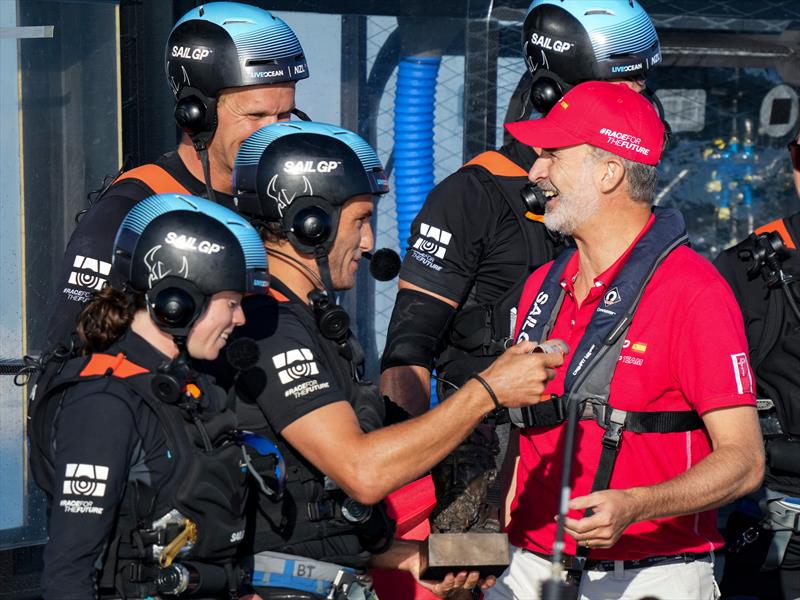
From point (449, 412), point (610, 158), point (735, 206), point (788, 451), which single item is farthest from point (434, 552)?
point (735, 206)

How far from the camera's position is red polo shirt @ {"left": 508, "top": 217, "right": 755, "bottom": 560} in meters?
3.67

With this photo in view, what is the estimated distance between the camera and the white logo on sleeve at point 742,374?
365cm

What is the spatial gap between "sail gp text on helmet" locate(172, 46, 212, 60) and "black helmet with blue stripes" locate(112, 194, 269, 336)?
1138 millimetres

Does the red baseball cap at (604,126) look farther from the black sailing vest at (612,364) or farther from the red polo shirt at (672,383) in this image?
the red polo shirt at (672,383)

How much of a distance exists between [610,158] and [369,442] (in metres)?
1.23

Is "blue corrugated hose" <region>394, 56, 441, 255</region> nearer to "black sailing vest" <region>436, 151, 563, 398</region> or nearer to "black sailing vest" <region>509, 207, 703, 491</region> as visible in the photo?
"black sailing vest" <region>436, 151, 563, 398</region>

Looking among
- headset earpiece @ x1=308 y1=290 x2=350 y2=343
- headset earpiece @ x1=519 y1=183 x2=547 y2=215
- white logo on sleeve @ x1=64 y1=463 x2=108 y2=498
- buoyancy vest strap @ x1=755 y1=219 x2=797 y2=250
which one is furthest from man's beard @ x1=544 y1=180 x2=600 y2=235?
white logo on sleeve @ x1=64 y1=463 x2=108 y2=498

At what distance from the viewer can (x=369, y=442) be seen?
342cm

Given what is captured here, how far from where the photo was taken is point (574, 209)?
4.04 metres

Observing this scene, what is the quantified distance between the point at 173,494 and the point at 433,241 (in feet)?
5.89

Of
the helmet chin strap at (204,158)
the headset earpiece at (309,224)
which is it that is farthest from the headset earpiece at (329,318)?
the helmet chin strap at (204,158)

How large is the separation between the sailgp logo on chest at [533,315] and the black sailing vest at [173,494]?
114cm

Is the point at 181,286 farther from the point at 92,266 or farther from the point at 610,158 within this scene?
the point at 610,158

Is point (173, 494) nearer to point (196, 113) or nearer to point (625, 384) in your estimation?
point (625, 384)
